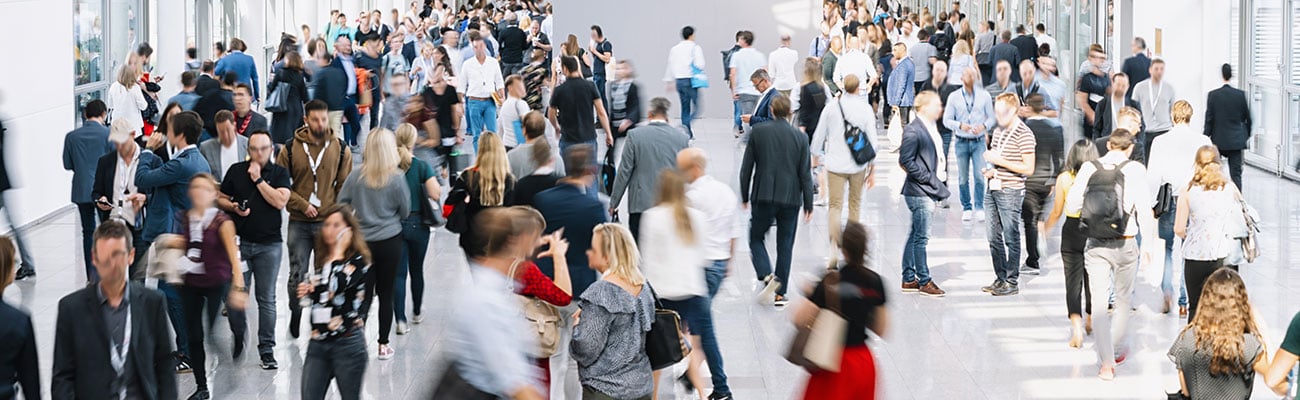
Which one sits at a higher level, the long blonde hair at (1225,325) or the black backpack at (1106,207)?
the black backpack at (1106,207)

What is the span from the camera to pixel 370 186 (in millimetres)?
9203

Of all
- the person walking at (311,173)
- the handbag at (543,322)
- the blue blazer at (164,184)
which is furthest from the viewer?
the person walking at (311,173)

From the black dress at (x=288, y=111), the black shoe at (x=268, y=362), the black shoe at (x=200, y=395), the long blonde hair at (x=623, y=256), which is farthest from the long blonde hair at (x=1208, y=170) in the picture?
the black dress at (x=288, y=111)

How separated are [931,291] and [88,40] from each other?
10771 mm

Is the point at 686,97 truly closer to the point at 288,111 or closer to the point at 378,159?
the point at 288,111

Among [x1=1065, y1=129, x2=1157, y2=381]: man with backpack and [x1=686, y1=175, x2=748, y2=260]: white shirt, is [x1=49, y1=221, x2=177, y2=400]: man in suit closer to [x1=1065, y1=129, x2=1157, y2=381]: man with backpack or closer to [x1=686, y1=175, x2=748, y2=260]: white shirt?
[x1=686, y1=175, x2=748, y2=260]: white shirt

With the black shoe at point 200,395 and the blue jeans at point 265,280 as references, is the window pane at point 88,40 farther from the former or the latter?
the black shoe at point 200,395

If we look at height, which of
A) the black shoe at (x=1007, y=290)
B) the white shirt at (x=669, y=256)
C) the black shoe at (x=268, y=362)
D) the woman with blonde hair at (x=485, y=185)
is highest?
the woman with blonde hair at (x=485, y=185)

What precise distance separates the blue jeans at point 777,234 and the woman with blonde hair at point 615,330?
4.07m

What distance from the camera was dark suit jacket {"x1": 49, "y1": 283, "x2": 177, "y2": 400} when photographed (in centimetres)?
586

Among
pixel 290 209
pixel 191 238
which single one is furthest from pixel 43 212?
pixel 191 238

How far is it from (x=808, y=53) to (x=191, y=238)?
17766 millimetres

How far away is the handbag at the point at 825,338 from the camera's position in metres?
6.13

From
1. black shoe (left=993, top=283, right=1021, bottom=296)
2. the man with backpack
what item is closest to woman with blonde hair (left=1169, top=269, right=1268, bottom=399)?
the man with backpack
